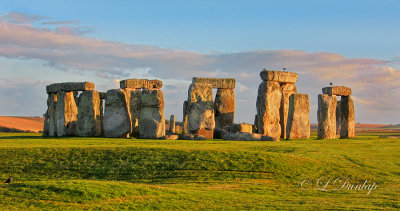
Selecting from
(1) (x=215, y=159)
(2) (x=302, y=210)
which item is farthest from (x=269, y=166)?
(2) (x=302, y=210)

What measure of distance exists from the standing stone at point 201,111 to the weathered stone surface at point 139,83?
3.46m

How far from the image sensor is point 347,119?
33656 millimetres

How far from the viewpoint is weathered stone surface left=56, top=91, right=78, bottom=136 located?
31.7m

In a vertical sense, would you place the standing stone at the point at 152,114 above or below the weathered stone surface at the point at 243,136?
above

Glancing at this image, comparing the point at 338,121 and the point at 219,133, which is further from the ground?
the point at 338,121

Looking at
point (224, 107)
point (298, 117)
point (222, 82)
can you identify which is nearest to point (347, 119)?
point (298, 117)

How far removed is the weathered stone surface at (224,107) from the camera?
34.8 metres

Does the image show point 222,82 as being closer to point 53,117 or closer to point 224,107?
point 224,107

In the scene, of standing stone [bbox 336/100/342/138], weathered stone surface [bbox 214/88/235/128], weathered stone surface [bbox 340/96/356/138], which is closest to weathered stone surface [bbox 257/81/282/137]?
weathered stone surface [bbox 214/88/235/128]

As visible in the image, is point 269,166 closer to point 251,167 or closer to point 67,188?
point 251,167

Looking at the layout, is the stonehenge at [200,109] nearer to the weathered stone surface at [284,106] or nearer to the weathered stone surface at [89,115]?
the weathered stone surface at [284,106]

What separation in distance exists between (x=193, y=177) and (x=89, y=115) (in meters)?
14.5

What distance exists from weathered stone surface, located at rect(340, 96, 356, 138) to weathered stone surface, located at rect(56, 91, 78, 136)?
17626 millimetres

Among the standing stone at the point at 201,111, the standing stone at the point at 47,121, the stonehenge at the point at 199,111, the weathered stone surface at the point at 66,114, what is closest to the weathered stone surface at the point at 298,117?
the stonehenge at the point at 199,111
